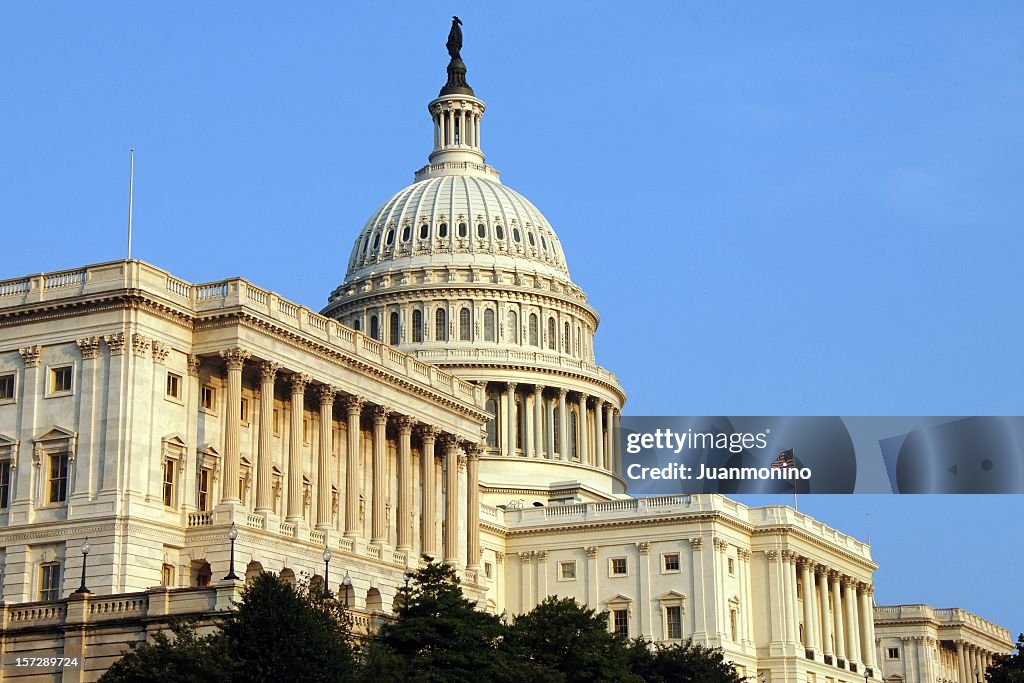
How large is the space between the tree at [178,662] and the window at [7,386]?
26.1 meters

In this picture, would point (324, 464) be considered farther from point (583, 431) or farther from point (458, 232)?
point (458, 232)

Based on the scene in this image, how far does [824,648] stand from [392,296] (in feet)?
167

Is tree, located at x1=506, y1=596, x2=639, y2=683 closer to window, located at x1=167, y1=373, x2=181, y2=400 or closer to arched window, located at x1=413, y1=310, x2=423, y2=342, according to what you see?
window, located at x1=167, y1=373, x2=181, y2=400

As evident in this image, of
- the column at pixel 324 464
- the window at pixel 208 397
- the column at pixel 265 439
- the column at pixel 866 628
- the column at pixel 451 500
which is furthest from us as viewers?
the column at pixel 866 628

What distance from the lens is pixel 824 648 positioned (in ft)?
516

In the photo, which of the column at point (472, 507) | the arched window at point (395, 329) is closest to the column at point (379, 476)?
the column at point (472, 507)

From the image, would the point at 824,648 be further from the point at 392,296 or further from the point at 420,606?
the point at 420,606

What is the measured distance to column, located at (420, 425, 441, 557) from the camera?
11281cm

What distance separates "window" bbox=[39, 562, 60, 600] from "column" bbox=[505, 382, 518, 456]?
260 ft

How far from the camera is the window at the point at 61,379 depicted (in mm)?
95250

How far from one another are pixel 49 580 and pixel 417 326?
86766mm

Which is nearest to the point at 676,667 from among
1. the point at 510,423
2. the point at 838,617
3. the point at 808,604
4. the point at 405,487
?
the point at 405,487

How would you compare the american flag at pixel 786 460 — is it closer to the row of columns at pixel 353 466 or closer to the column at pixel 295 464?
the row of columns at pixel 353 466

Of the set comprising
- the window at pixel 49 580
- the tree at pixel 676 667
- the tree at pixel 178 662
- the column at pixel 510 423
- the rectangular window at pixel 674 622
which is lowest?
the tree at pixel 178 662
